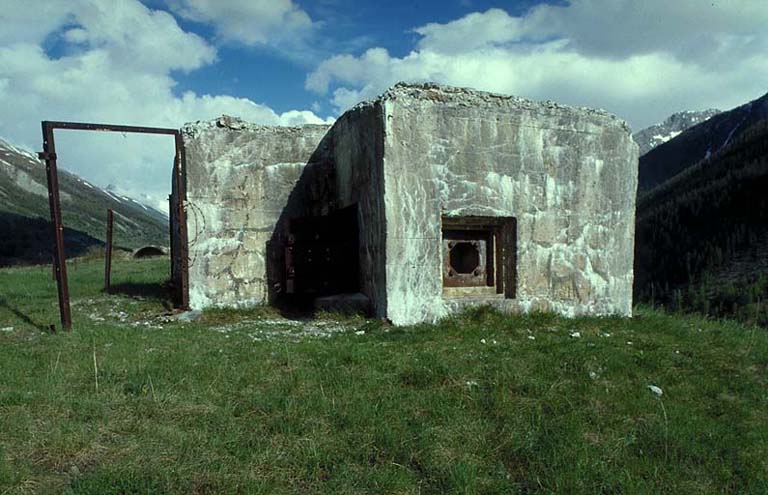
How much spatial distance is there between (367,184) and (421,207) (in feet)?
2.44

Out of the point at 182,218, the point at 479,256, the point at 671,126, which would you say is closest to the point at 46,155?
the point at 182,218

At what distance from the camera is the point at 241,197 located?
7.37 m

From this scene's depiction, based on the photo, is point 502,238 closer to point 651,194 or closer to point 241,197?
point 241,197

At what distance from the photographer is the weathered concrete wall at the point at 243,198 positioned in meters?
7.16

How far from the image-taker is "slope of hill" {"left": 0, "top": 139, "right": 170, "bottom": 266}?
37281 millimetres

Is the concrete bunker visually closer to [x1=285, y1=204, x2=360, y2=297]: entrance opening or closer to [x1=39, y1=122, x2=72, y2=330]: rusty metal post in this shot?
[x1=285, y1=204, x2=360, y2=297]: entrance opening

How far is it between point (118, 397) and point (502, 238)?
4.79 m

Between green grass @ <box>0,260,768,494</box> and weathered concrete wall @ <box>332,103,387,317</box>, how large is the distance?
0.97 metres

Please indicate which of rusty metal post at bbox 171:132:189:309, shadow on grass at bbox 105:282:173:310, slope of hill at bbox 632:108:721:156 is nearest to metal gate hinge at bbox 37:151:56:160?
rusty metal post at bbox 171:132:189:309

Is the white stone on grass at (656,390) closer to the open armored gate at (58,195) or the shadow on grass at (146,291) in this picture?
the open armored gate at (58,195)

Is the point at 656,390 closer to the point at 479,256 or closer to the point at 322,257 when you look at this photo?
the point at 479,256

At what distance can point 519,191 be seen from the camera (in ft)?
21.5

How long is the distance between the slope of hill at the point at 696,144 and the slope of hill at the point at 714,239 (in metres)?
34.3

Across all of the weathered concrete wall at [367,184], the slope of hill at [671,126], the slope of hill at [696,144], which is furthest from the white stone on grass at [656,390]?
the slope of hill at [671,126]
